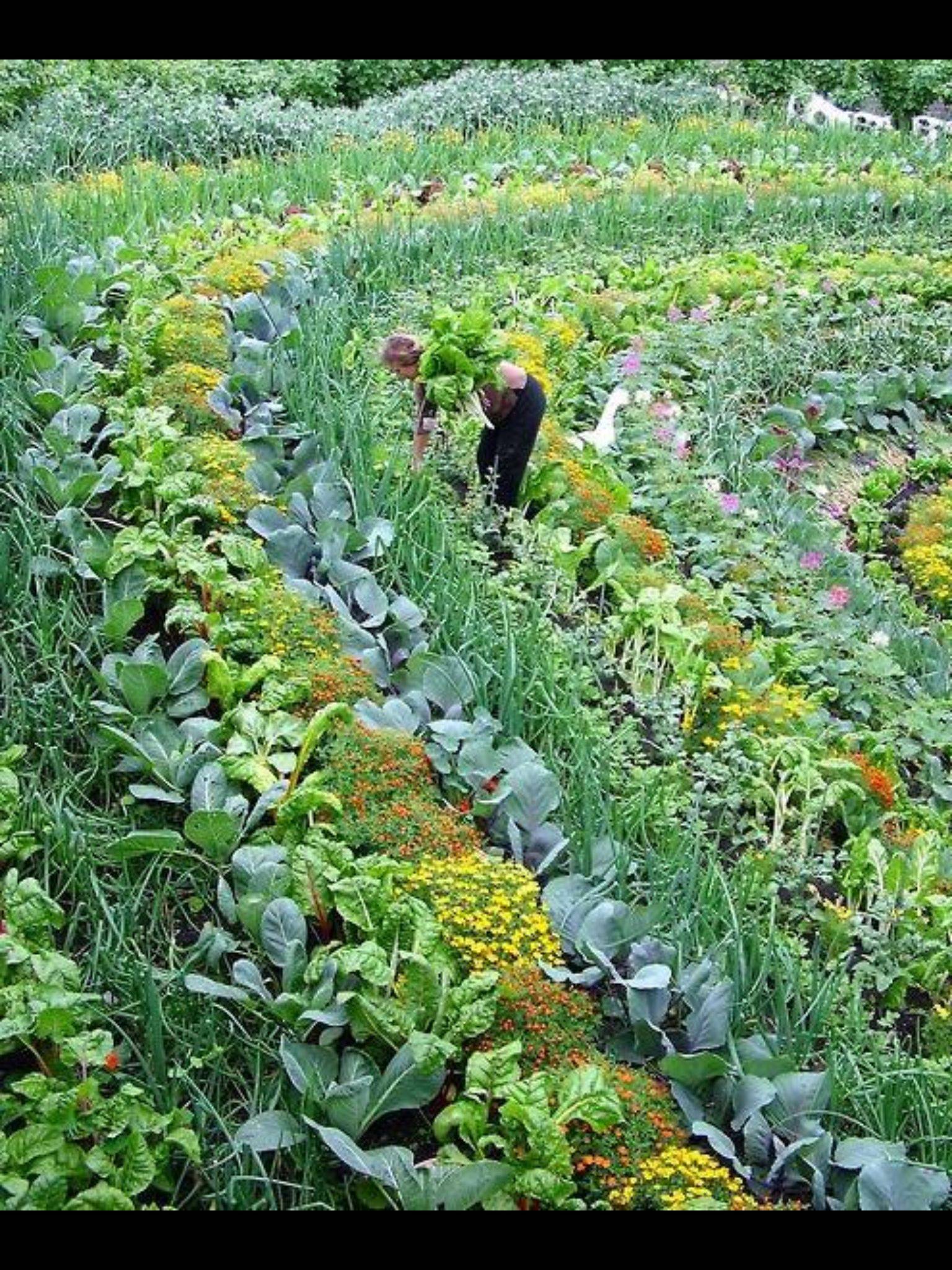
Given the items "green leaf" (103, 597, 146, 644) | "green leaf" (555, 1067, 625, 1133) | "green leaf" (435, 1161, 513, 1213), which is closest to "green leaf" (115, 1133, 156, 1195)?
"green leaf" (435, 1161, 513, 1213)

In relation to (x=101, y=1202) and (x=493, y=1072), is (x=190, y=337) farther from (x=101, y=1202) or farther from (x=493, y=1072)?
(x=101, y=1202)

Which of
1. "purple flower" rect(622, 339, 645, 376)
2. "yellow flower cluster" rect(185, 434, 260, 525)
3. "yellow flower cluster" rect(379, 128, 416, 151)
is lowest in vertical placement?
"purple flower" rect(622, 339, 645, 376)

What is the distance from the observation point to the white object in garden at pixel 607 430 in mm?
6055

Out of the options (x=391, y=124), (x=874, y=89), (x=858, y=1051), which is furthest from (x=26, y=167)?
(x=874, y=89)

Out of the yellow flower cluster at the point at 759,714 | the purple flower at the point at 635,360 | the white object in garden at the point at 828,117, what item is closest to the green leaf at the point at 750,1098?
the yellow flower cluster at the point at 759,714

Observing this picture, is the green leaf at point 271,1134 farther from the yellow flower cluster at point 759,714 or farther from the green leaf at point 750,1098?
the yellow flower cluster at point 759,714

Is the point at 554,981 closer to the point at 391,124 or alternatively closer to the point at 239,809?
the point at 239,809

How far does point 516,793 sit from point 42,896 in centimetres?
119

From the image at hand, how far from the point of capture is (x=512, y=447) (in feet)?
17.1

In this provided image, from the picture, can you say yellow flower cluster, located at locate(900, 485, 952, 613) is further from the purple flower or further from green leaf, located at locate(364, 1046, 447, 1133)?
green leaf, located at locate(364, 1046, 447, 1133)

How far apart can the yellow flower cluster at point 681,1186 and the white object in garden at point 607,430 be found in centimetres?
373

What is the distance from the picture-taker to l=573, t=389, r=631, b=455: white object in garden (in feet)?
19.9

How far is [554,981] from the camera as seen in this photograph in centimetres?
306

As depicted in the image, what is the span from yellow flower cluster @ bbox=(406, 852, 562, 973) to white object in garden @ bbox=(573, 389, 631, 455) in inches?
123
